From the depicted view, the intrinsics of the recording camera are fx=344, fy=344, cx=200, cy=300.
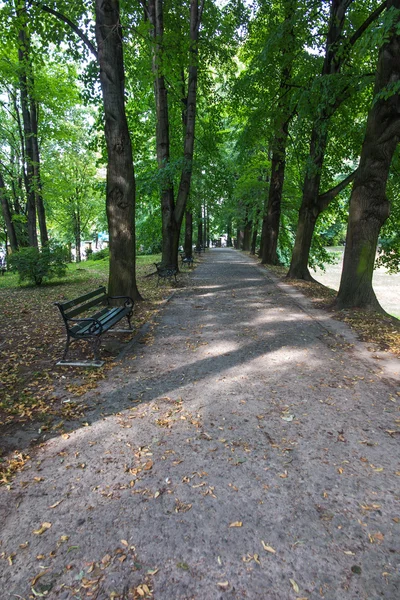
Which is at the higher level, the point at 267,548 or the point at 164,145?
the point at 164,145

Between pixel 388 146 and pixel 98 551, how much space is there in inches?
325

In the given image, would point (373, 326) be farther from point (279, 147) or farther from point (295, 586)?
point (279, 147)

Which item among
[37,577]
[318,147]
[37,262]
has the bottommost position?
[37,577]

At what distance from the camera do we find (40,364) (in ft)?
17.1

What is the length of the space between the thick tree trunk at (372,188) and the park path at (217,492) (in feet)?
10.9

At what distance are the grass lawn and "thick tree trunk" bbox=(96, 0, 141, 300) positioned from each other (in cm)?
118

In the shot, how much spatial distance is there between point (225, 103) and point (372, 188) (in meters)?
10.9

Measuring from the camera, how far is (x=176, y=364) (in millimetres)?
5246

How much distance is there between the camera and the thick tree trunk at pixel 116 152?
7508 mm

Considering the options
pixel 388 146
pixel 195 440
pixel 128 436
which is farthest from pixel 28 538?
pixel 388 146

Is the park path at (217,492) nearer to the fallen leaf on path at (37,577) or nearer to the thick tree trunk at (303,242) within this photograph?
the fallen leaf on path at (37,577)

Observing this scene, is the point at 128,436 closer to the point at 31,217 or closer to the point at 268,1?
the point at 31,217

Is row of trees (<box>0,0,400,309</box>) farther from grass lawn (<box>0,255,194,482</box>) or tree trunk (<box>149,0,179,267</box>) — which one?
grass lawn (<box>0,255,194,482</box>)

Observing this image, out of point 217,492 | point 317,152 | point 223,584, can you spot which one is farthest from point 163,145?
point 223,584
